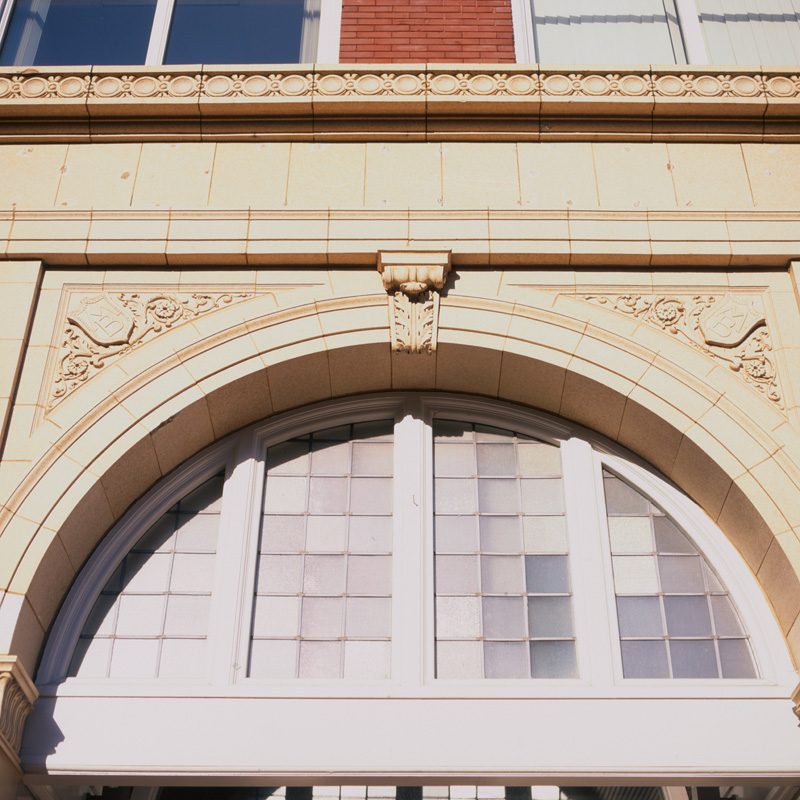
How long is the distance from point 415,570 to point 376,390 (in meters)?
1.41

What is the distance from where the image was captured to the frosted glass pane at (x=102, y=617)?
664 centimetres

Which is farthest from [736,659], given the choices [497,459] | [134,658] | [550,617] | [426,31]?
[426,31]

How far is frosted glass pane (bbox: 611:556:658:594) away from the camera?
680cm

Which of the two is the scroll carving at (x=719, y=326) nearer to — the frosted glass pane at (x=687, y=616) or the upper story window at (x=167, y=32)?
the frosted glass pane at (x=687, y=616)

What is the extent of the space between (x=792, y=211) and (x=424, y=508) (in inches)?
128

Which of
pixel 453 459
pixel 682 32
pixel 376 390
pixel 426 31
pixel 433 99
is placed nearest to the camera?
pixel 453 459

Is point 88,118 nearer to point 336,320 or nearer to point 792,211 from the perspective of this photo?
point 336,320

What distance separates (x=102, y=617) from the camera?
6.70 m

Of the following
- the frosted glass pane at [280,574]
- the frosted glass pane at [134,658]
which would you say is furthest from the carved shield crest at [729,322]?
the frosted glass pane at [134,658]

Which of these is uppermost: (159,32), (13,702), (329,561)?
(159,32)

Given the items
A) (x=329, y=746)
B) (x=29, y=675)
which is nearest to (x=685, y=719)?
(x=329, y=746)

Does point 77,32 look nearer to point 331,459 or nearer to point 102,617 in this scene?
point 331,459

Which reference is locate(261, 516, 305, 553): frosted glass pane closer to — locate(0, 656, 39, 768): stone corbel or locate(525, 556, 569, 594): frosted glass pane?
locate(525, 556, 569, 594): frosted glass pane

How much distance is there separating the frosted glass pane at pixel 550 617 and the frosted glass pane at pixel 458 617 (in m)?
0.34
